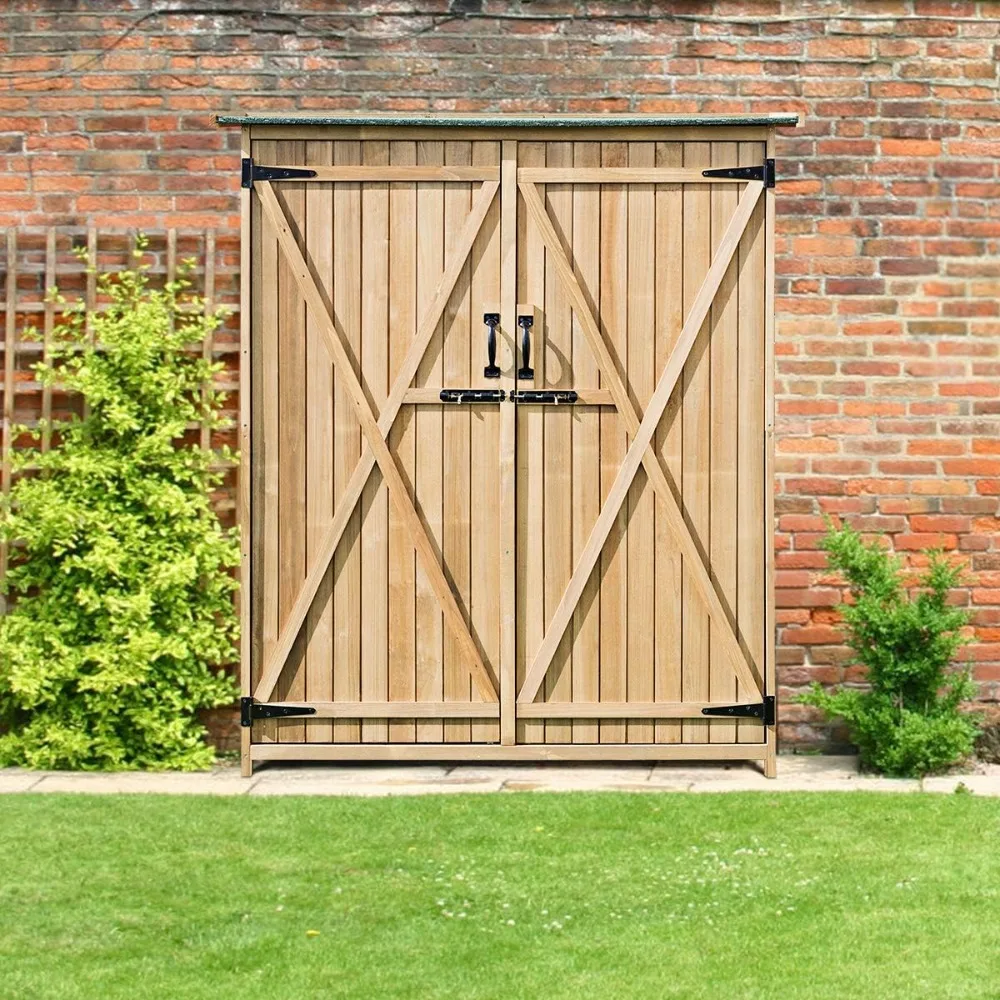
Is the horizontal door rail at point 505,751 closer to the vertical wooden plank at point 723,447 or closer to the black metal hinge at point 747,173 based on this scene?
the vertical wooden plank at point 723,447

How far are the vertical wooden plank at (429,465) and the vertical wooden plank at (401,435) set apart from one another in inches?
1.0

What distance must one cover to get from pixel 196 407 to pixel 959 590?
3.07 m

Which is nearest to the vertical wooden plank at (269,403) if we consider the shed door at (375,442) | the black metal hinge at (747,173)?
the shed door at (375,442)

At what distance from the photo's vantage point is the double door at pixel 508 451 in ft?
21.5

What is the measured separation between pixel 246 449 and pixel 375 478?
48cm

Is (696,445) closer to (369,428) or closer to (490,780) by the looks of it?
(369,428)

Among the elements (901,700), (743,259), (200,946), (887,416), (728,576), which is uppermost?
(743,259)

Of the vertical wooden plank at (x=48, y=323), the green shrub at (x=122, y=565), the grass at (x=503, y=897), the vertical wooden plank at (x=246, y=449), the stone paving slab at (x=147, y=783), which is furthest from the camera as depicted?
the vertical wooden plank at (x=48, y=323)

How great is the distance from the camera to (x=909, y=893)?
489 centimetres

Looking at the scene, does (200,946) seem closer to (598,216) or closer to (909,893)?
(909,893)

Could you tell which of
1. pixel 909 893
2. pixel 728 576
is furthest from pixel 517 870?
pixel 728 576

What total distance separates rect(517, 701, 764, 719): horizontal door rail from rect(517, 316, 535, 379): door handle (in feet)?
4.02

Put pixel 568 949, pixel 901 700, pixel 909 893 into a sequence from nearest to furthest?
1. pixel 568 949
2. pixel 909 893
3. pixel 901 700

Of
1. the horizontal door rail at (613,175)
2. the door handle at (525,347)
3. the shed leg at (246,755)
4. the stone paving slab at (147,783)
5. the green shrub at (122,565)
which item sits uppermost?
the horizontal door rail at (613,175)
